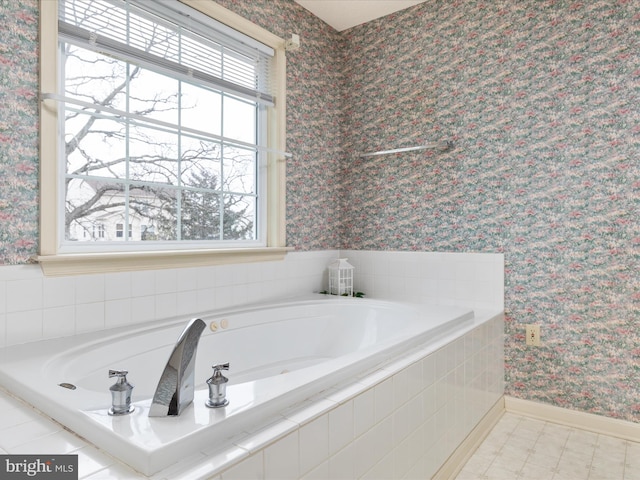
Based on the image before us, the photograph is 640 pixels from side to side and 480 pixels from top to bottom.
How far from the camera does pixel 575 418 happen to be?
7.44ft

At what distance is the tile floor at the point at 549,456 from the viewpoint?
181 cm

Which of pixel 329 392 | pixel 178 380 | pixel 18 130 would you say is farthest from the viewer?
pixel 18 130

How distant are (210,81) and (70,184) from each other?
920 millimetres

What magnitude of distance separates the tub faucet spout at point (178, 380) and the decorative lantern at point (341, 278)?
2.00 meters

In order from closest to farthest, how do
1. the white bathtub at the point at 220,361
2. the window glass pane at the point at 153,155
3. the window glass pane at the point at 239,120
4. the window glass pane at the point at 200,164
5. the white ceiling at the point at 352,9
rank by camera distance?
the white bathtub at the point at 220,361 < the window glass pane at the point at 153,155 < the window glass pane at the point at 200,164 < the window glass pane at the point at 239,120 < the white ceiling at the point at 352,9

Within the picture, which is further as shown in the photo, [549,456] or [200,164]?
[200,164]

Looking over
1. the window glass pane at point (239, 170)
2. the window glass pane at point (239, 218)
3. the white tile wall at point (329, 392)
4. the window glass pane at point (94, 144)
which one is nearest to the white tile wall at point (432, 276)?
the white tile wall at point (329, 392)

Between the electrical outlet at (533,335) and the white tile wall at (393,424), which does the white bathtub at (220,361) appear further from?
the electrical outlet at (533,335)

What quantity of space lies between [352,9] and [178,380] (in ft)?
9.21

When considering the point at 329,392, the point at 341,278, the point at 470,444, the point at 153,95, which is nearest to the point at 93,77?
the point at 153,95

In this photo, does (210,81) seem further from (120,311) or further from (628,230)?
(628,230)

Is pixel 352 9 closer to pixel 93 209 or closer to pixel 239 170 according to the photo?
pixel 239 170

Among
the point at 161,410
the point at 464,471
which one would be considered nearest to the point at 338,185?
the point at 464,471

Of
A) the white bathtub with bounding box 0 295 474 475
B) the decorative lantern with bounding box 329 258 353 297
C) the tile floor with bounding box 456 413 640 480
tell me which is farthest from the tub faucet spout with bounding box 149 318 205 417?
the decorative lantern with bounding box 329 258 353 297
